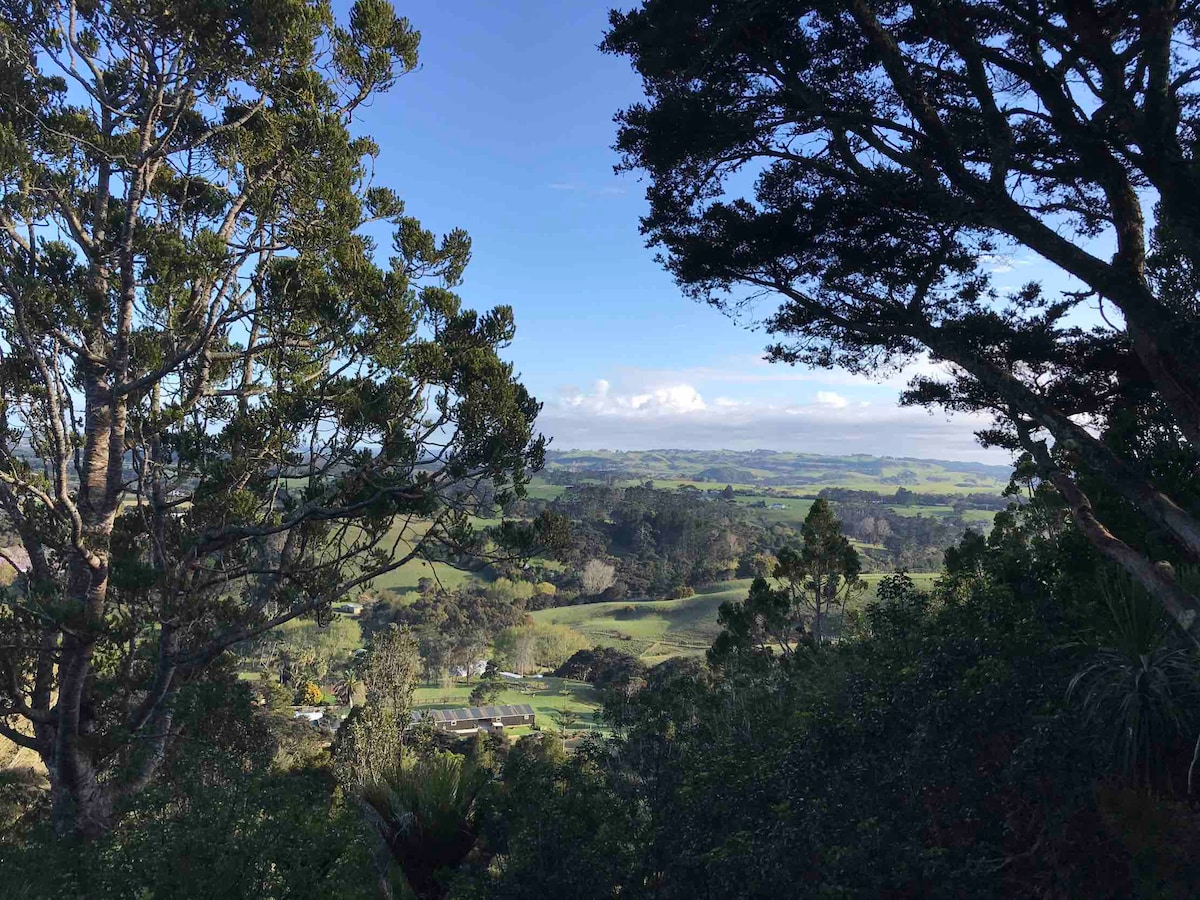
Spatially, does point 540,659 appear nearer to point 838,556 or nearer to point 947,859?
point 838,556

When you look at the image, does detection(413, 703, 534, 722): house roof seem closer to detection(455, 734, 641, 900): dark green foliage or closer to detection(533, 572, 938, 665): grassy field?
detection(533, 572, 938, 665): grassy field

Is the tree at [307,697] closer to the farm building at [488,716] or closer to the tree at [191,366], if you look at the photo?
the farm building at [488,716]

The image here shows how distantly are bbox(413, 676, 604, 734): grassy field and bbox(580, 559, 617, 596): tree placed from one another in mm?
28279

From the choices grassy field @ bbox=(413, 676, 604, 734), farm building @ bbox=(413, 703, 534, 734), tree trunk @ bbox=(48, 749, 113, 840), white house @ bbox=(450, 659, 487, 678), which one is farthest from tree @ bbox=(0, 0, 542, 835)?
white house @ bbox=(450, 659, 487, 678)

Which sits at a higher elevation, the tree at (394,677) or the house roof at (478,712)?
the tree at (394,677)

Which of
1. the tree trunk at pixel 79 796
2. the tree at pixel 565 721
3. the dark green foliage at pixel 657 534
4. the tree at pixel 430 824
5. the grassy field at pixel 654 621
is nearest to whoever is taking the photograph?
the tree trunk at pixel 79 796

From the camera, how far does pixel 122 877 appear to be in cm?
381

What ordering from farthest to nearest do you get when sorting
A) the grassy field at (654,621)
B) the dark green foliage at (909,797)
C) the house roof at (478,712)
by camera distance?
the grassy field at (654,621) → the house roof at (478,712) → the dark green foliage at (909,797)

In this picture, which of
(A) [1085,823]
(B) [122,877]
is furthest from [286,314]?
(A) [1085,823]

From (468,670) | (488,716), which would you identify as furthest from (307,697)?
(468,670)

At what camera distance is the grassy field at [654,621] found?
5406cm

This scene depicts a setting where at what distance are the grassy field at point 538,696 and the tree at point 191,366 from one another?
3017 cm

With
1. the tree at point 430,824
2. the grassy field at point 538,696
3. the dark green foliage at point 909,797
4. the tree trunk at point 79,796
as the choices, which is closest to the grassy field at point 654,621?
the grassy field at point 538,696

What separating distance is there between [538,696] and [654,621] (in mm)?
22085
